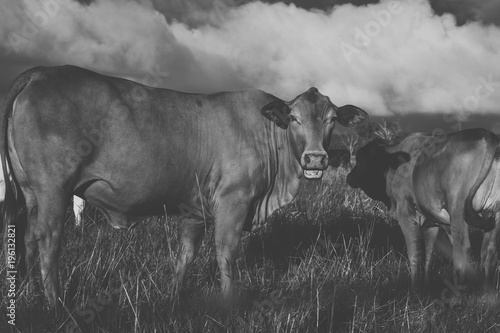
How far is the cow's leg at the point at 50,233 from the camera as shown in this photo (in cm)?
417

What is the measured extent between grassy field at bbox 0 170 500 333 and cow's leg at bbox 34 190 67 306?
14 centimetres

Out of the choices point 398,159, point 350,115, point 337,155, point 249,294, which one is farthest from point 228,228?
point 337,155

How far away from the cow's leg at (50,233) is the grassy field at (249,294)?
14 centimetres

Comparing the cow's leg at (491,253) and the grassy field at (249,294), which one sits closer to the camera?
the grassy field at (249,294)

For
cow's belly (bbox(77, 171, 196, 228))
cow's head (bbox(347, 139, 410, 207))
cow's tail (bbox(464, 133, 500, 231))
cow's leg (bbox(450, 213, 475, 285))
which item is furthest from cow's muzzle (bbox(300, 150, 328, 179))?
cow's head (bbox(347, 139, 410, 207))

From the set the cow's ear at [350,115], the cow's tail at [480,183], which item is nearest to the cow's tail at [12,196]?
the cow's ear at [350,115]

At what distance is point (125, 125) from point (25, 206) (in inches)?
43.0

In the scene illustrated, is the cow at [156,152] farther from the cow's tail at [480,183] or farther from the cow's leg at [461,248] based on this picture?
the cow's leg at [461,248]

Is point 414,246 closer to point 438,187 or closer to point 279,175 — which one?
point 438,187

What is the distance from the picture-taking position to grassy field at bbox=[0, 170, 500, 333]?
376 cm

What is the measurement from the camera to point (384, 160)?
7.14 meters

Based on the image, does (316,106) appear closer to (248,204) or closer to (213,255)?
(248,204)

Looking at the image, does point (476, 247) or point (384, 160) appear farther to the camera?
point (476, 247)

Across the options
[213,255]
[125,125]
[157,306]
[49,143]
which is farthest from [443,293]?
[49,143]
